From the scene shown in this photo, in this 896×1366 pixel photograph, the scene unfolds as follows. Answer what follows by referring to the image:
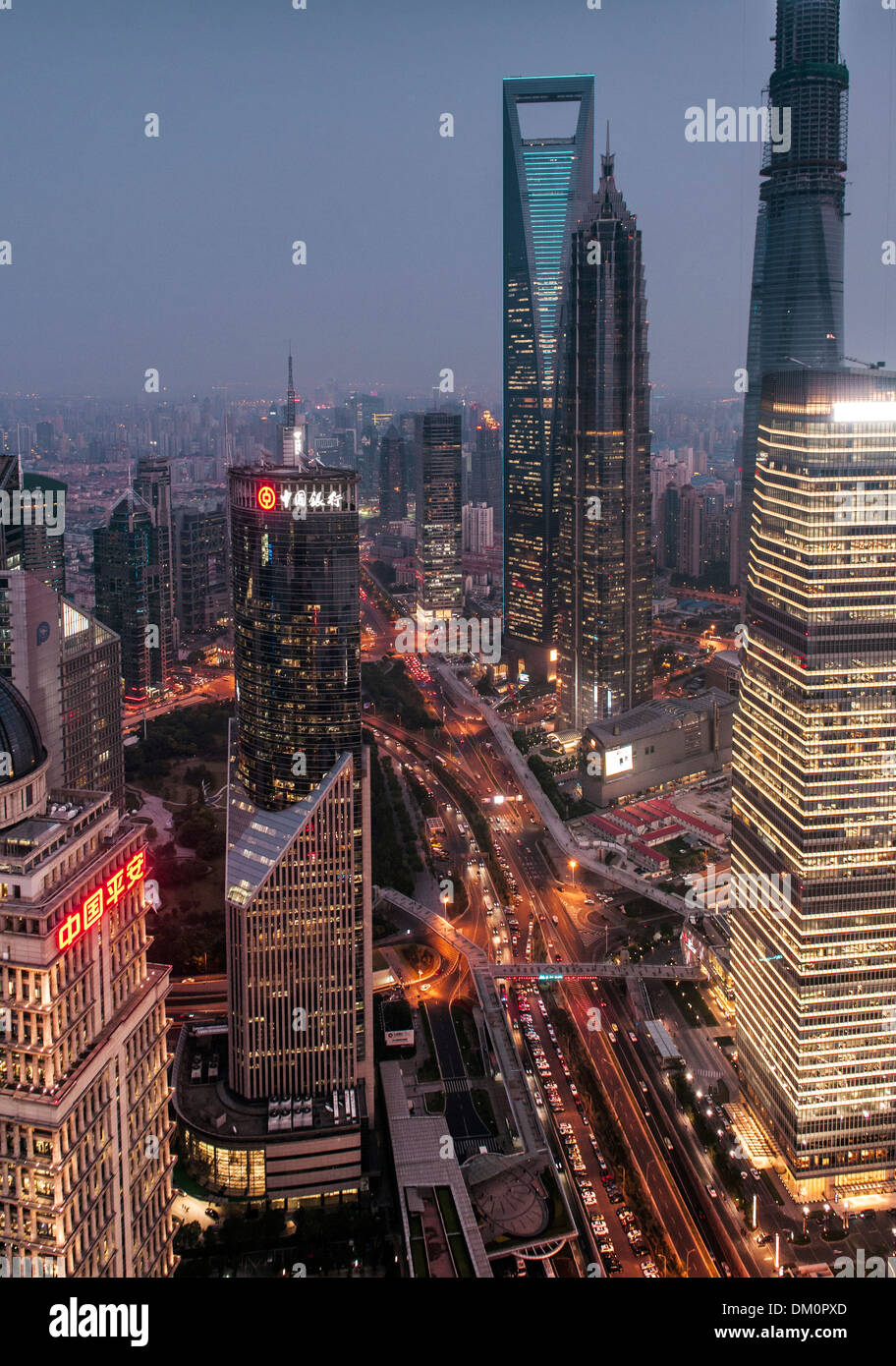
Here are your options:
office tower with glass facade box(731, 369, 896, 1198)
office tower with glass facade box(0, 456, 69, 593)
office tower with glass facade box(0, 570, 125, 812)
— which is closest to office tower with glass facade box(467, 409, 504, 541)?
office tower with glass facade box(0, 456, 69, 593)

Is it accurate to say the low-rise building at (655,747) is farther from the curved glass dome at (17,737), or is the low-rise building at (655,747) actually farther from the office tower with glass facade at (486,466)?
the office tower with glass facade at (486,466)

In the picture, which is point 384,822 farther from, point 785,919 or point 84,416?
point 84,416

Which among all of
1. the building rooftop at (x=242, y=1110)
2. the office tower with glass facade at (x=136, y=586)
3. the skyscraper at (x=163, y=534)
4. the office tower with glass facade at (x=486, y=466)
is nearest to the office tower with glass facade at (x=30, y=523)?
the office tower with glass facade at (x=136, y=586)

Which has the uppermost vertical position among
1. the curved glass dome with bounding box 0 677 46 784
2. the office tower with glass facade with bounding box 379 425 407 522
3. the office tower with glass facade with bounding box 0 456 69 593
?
the office tower with glass facade with bounding box 379 425 407 522

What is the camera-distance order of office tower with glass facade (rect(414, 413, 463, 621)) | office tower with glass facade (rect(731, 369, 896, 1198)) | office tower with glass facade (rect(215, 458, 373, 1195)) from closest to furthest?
office tower with glass facade (rect(731, 369, 896, 1198)) < office tower with glass facade (rect(215, 458, 373, 1195)) < office tower with glass facade (rect(414, 413, 463, 621))

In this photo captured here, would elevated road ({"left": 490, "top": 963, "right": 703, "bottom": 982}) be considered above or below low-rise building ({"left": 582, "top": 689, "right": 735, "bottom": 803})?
below

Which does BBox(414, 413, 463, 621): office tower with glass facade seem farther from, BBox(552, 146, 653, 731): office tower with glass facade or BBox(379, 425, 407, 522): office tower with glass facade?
BBox(379, 425, 407, 522): office tower with glass facade
